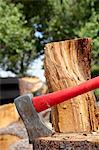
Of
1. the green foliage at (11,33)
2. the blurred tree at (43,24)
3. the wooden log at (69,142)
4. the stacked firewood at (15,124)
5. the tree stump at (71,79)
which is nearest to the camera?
the wooden log at (69,142)

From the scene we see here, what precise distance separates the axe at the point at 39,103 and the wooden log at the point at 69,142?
0.05 meters

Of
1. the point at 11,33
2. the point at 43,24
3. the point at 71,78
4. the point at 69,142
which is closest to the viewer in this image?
the point at 69,142

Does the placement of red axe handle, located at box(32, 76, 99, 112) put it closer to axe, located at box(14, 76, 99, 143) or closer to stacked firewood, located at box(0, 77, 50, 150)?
axe, located at box(14, 76, 99, 143)

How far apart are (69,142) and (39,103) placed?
27cm

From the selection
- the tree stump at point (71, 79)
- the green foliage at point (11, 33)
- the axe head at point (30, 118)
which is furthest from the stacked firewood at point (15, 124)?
the green foliage at point (11, 33)

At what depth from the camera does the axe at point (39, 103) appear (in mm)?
2455

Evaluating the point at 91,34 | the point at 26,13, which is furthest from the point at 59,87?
the point at 26,13

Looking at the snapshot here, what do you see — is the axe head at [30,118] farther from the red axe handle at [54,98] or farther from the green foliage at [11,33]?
the green foliage at [11,33]

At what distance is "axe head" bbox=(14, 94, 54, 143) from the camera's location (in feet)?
8.07

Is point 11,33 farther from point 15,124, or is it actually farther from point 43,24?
point 15,124

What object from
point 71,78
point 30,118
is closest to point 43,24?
point 71,78

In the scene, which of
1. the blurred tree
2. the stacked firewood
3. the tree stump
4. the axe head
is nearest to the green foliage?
the blurred tree

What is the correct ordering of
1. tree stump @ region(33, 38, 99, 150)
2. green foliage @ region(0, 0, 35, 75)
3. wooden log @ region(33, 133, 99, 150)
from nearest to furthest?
wooden log @ region(33, 133, 99, 150)
tree stump @ region(33, 38, 99, 150)
green foliage @ region(0, 0, 35, 75)

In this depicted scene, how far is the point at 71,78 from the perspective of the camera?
3.27 meters
